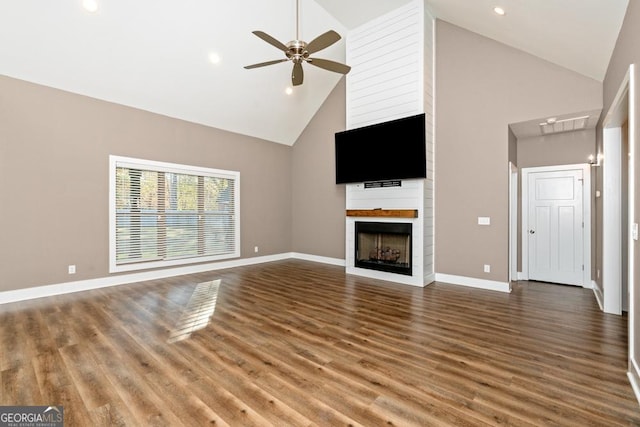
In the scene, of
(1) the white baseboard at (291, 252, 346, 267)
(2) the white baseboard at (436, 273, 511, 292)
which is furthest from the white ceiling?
(1) the white baseboard at (291, 252, 346, 267)

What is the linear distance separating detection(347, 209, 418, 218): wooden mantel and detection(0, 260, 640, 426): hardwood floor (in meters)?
1.48

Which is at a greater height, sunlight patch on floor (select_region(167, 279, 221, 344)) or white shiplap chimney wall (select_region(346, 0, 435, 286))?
white shiplap chimney wall (select_region(346, 0, 435, 286))

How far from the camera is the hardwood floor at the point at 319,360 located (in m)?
1.86

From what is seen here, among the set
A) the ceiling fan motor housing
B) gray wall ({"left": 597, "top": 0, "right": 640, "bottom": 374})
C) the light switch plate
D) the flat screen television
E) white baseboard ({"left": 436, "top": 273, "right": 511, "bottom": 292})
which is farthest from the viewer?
the flat screen television

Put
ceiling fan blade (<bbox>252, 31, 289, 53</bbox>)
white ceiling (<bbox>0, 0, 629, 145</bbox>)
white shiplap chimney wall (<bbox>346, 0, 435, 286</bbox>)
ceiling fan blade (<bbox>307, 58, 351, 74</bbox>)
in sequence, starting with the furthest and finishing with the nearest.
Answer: white shiplap chimney wall (<bbox>346, 0, 435, 286</bbox>) → ceiling fan blade (<bbox>307, 58, 351, 74</bbox>) → white ceiling (<bbox>0, 0, 629, 145</bbox>) → ceiling fan blade (<bbox>252, 31, 289, 53</bbox>)

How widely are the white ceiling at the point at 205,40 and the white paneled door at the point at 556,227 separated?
6.09ft

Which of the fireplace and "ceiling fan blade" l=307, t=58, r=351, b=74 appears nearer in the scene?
"ceiling fan blade" l=307, t=58, r=351, b=74

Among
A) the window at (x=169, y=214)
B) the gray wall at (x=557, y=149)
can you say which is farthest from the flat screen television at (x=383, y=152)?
the window at (x=169, y=214)

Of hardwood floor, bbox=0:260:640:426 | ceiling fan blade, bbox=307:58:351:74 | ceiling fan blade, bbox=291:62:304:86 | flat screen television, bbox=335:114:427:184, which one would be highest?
ceiling fan blade, bbox=307:58:351:74

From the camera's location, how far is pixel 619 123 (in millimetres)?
3420

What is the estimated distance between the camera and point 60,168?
14.8 ft

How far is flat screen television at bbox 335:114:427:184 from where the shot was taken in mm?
4934

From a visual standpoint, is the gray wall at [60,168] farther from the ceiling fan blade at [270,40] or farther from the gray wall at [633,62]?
the gray wall at [633,62]

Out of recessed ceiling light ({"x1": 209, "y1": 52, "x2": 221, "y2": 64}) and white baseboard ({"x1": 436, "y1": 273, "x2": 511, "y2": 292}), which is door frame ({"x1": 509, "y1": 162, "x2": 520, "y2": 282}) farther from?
recessed ceiling light ({"x1": 209, "y1": 52, "x2": 221, "y2": 64})
